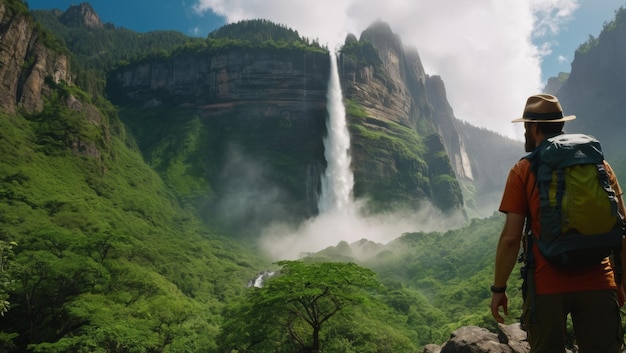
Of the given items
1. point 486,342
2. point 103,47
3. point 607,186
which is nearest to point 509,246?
point 607,186

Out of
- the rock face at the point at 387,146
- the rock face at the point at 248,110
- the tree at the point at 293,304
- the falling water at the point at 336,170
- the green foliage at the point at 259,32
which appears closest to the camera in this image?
the tree at the point at 293,304

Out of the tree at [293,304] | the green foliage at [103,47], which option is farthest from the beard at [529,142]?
the green foliage at [103,47]

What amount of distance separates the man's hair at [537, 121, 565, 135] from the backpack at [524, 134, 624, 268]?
47cm

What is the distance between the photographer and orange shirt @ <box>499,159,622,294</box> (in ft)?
10.7

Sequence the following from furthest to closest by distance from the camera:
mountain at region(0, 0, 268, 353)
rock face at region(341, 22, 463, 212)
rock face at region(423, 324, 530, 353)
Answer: rock face at region(341, 22, 463, 212), mountain at region(0, 0, 268, 353), rock face at region(423, 324, 530, 353)

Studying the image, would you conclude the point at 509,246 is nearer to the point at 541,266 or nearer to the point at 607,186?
the point at 541,266

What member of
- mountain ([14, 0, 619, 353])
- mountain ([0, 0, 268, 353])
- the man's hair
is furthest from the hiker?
mountain ([14, 0, 619, 353])

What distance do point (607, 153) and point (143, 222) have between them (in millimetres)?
142812

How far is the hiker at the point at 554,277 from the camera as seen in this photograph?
325 centimetres

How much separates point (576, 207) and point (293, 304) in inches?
653

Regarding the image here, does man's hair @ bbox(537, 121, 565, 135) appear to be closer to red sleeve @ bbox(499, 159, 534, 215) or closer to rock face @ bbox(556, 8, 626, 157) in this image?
red sleeve @ bbox(499, 159, 534, 215)

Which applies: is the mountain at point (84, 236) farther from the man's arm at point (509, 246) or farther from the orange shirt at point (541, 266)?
the orange shirt at point (541, 266)

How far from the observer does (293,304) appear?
18.5m

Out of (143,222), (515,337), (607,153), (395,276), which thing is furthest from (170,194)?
(607,153)
